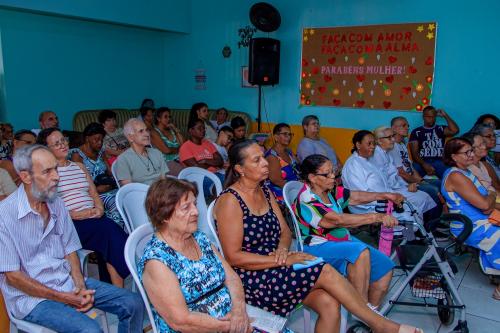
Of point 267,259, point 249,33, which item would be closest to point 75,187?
point 267,259

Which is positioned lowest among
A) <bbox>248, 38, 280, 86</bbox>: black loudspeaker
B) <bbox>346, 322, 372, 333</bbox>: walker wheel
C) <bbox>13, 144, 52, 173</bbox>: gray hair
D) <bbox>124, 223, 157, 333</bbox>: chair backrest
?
<bbox>346, 322, 372, 333</bbox>: walker wheel

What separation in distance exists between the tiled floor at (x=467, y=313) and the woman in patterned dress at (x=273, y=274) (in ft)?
2.21

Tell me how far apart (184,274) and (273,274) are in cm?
58

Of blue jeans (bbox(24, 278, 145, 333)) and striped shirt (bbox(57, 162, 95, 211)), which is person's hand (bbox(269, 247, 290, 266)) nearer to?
blue jeans (bbox(24, 278, 145, 333))

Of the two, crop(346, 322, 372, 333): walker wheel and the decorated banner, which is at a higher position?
the decorated banner

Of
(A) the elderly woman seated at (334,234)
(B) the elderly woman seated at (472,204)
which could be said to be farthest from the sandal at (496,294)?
(A) the elderly woman seated at (334,234)

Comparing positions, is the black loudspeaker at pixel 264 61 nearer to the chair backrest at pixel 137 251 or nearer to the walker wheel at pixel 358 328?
the walker wheel at pixel 358 328

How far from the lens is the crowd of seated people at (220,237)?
70.4 inches

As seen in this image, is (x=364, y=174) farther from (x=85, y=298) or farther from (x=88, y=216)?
(x=85, y=298)

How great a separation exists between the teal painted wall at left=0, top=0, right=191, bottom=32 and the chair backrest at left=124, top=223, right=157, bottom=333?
5127mm

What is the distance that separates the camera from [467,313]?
2.97 meters

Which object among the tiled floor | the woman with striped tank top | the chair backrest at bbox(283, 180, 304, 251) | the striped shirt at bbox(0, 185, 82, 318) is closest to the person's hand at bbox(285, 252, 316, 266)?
the chair backrest at bbox(283, 180, 304, 251)

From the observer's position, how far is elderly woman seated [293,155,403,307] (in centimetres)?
250

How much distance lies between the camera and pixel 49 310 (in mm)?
1932
